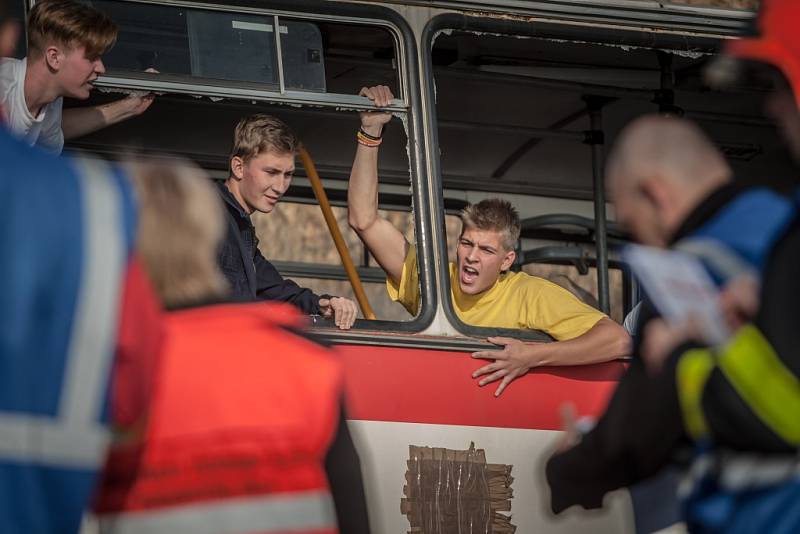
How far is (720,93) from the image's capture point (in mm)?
6363

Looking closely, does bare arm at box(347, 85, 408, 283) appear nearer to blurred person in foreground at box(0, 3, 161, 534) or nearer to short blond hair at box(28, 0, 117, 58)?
short blond hair at box(28, 0, 117, 58)

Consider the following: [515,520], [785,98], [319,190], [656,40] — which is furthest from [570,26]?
[785,98]

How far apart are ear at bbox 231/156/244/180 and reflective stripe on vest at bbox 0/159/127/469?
3116 mm

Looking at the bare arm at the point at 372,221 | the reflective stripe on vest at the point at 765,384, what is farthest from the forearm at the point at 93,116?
the reflective stripe on vest at the point at 765,384

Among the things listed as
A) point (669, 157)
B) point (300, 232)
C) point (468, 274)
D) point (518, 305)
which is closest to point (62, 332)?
point (669, 157)

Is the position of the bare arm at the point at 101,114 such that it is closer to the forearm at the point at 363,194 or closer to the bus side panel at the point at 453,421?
the forearm at the point at 363,194

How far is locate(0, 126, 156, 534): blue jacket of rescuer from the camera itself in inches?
77.5

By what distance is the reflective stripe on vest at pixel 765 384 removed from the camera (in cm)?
213

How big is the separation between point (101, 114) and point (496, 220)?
169 centimetres

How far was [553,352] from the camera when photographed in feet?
16.0

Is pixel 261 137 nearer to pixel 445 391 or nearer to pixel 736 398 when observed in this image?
pixel 445 391

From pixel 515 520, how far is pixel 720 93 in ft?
8.53

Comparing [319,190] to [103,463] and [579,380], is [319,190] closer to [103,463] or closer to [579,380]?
[579,380]

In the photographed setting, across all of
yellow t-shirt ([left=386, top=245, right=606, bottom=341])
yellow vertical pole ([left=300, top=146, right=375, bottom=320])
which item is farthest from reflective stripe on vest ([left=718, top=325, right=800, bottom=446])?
yellow vertical pole ([left=300, top=146, right=375, bottom=320])
